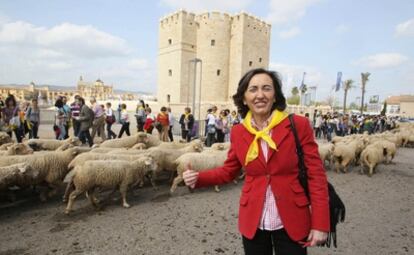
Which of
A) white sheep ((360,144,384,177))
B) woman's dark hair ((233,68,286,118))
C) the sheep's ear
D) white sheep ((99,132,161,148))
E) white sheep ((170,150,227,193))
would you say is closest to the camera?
woman's dark hair ((233,68,286,118))

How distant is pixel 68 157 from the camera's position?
595cm

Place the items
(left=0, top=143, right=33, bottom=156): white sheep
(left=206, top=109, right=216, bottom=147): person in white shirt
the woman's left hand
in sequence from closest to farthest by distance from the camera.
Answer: the woman's left hand
(left=0, top=143, right=33, bottom=156): white sheep
(left=206, top=109, right=216, bottom=147): person in white shirt

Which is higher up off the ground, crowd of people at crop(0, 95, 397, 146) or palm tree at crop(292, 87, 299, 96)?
palm tree at crop(292, 87, 299, 96)

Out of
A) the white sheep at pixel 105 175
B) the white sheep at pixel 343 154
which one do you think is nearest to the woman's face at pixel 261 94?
the white sheep at pixel 105 175

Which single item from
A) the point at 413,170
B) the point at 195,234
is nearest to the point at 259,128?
the point at 195,234

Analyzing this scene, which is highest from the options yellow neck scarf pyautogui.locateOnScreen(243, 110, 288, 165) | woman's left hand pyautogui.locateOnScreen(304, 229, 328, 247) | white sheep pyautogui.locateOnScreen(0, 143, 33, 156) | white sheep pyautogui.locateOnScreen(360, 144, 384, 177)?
yellow neck scarf pyautogui.locateOnScreen(243, 110, 288, 165)

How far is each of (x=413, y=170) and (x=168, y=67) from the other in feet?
123

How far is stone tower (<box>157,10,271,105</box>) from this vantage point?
40.6 metres

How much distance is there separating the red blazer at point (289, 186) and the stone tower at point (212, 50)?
1524 inches

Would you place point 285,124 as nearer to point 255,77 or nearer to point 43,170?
point 255,77

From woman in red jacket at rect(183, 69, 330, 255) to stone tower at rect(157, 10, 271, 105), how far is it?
38582 millimetres

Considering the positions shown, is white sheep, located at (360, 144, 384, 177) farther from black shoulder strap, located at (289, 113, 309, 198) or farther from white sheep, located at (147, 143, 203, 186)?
black shoulder strap, located at (289, 113, 309, 198)

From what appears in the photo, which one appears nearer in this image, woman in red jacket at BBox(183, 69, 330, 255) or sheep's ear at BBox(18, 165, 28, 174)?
woman in red jacket at BBox(183, 69, 330, 255)

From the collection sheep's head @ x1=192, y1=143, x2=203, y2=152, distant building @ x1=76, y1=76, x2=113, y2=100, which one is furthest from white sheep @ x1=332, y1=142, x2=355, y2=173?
distant building @ x1=76, y1=76, x2=113, y2=100
